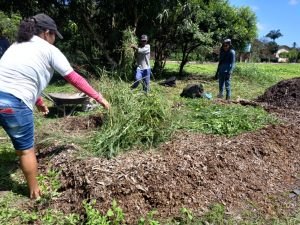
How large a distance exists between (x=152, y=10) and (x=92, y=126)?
10148mm

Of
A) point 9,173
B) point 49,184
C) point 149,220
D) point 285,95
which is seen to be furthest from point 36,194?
point 285,95

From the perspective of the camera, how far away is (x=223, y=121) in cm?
573

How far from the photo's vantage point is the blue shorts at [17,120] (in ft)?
11.4

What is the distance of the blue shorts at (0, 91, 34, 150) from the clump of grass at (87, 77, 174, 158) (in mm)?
930

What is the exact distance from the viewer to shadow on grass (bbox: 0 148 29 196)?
4.14 meters

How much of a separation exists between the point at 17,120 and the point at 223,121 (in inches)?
124

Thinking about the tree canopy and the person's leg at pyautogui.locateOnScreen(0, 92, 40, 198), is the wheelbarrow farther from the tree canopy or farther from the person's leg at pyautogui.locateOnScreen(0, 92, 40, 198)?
the tree canopy

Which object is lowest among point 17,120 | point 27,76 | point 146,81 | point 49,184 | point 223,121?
point 49,184

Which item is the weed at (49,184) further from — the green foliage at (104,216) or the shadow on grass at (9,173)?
the green foliage at (104,216)

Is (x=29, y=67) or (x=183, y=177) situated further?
(x=183, y=177)

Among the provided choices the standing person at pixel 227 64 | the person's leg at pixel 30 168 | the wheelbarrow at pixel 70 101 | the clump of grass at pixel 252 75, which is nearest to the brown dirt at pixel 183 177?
the person's leg at pixel 30 168

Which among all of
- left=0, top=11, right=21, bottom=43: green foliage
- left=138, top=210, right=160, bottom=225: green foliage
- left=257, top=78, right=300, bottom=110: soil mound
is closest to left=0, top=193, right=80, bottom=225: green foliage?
left=138, top=210, right=160, bottom=225: green foliage

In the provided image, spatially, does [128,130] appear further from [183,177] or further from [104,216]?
[104,216]

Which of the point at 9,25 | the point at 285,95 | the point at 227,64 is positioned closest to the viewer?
the point at 285,95
